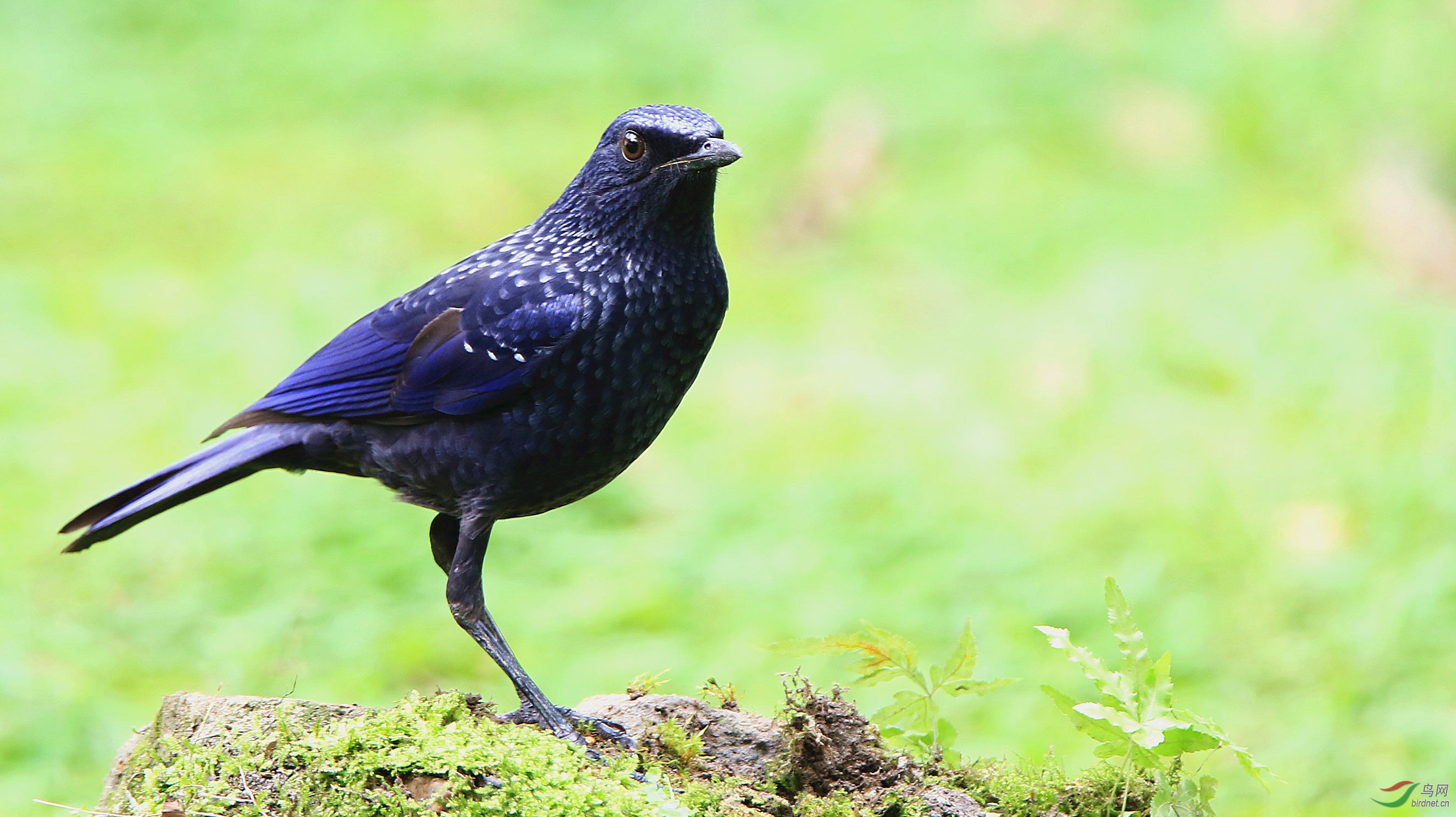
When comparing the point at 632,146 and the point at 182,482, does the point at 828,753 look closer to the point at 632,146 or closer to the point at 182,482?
the point at 632,146

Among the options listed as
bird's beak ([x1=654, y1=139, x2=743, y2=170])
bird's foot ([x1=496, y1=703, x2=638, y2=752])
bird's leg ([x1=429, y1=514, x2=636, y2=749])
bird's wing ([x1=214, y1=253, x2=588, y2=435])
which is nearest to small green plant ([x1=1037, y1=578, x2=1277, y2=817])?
bird's foot ([x1=496, y1=703, x2=638, y2=752])

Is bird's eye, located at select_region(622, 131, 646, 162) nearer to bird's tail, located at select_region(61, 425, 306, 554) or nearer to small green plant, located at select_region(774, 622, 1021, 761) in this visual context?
bird's tail, located at select_region(61, 425, 306, 554)

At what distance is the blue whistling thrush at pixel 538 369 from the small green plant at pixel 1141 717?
1.15 meters

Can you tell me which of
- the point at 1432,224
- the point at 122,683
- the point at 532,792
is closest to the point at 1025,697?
the point at 532,792

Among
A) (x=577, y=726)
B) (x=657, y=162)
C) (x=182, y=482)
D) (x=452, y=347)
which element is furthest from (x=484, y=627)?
(x=657, y=162)

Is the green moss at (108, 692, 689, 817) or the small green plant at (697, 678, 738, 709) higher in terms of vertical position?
the small green plant at (697, 678, 738, 709)

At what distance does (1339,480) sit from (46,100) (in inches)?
388

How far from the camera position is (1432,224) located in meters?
9.44

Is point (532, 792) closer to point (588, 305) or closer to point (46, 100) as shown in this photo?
point (588, 305)

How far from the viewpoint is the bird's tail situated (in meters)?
3.74

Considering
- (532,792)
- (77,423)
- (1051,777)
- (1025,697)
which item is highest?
(77,423)

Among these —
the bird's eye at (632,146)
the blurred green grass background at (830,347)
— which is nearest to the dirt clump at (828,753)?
the bird's eye at (632,146)

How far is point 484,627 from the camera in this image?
358 cm

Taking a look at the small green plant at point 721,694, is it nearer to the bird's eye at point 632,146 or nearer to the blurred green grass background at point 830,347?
the bird's eye at point 632,146
